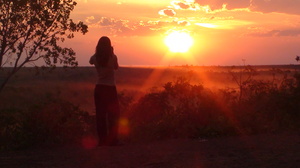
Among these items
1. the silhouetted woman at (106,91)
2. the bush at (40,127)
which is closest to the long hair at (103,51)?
the silhouetted woman at (106,91)

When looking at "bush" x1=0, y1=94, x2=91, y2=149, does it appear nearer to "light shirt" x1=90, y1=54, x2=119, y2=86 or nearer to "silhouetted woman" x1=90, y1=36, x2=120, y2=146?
"silhouetted woman" x1=90, y1=36, x2=120, y2=146

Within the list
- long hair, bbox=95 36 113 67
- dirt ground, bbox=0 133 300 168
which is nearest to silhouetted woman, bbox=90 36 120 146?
long hair, bbox=95 36 113 67

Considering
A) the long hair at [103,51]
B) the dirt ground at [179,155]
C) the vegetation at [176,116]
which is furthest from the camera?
the vegetation at [176,116]

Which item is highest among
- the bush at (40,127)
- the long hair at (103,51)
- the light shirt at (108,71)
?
the long hair at (103,51)

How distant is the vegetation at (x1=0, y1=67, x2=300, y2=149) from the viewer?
10281 millimetres

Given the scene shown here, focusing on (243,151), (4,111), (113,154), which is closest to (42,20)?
(4,111)

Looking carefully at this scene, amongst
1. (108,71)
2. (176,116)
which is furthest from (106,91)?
(176,116)

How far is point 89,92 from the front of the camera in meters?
39.8

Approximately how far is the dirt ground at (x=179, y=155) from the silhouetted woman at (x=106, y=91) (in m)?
0.57

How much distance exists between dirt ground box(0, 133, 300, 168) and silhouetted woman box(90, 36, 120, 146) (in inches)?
22.6

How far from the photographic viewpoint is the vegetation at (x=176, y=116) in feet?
33.7

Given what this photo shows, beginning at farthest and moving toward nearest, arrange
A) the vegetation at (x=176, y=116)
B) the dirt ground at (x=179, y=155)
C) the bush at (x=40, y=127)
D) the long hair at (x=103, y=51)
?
the vegetation at (x=176, y=116) → the bush at (x=40, y=127) → the long hair at (x=103, y=51) → the dirt ground at (x=179, y=155)

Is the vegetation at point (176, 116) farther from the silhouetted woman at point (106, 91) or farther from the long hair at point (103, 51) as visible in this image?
the long hair at point (103, 51)

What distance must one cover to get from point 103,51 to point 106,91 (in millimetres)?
793
